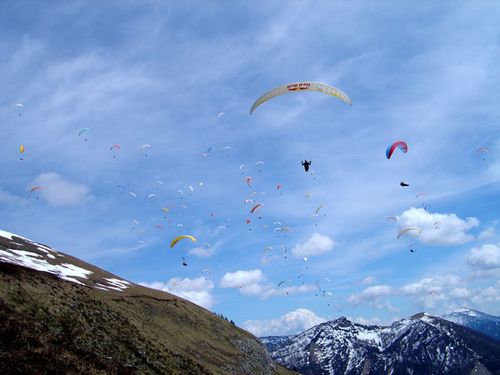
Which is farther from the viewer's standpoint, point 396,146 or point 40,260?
point 40,260

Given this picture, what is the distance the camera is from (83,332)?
33.2 meters

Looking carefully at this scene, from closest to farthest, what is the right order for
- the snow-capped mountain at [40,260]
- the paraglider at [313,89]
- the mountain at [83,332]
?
the mountain at [83,332]
the paraglider at [313,89]
the snow-capped mountain at [40,260]

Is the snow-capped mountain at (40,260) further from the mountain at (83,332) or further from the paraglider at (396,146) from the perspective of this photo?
the paraglider at (396,146)

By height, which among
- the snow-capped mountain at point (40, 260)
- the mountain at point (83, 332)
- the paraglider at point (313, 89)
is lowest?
the mountain at point (83, 332)

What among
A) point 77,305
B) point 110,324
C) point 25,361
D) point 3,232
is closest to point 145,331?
point 110,324

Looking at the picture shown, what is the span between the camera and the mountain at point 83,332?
2450 cm

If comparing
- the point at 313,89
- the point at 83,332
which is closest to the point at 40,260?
the point at 83,332

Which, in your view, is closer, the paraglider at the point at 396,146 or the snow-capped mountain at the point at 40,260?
the paraglider at the point at 396,146

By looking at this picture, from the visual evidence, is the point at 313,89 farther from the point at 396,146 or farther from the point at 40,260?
the point at 40,260

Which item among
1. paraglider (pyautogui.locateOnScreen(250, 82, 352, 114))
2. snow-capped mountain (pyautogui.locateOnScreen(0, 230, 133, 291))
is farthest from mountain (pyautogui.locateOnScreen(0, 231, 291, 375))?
paraglider (pyautogui.locateOnScreen(250, 82, 352, 114))

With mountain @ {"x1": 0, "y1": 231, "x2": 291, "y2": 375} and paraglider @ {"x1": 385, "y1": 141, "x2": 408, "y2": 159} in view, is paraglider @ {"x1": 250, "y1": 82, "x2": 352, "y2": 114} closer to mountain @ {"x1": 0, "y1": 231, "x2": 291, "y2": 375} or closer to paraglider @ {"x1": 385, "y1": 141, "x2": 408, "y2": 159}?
paraglider @ {"x1": 385, "y1": 141, "x2": 408, "y2": 159}

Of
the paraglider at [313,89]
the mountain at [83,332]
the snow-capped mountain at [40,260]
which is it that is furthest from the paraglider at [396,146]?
the snow-capped mountain at [40,260]

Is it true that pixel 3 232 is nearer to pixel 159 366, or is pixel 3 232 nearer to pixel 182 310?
pixel 182 310

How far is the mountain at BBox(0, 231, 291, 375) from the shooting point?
24500 mm
